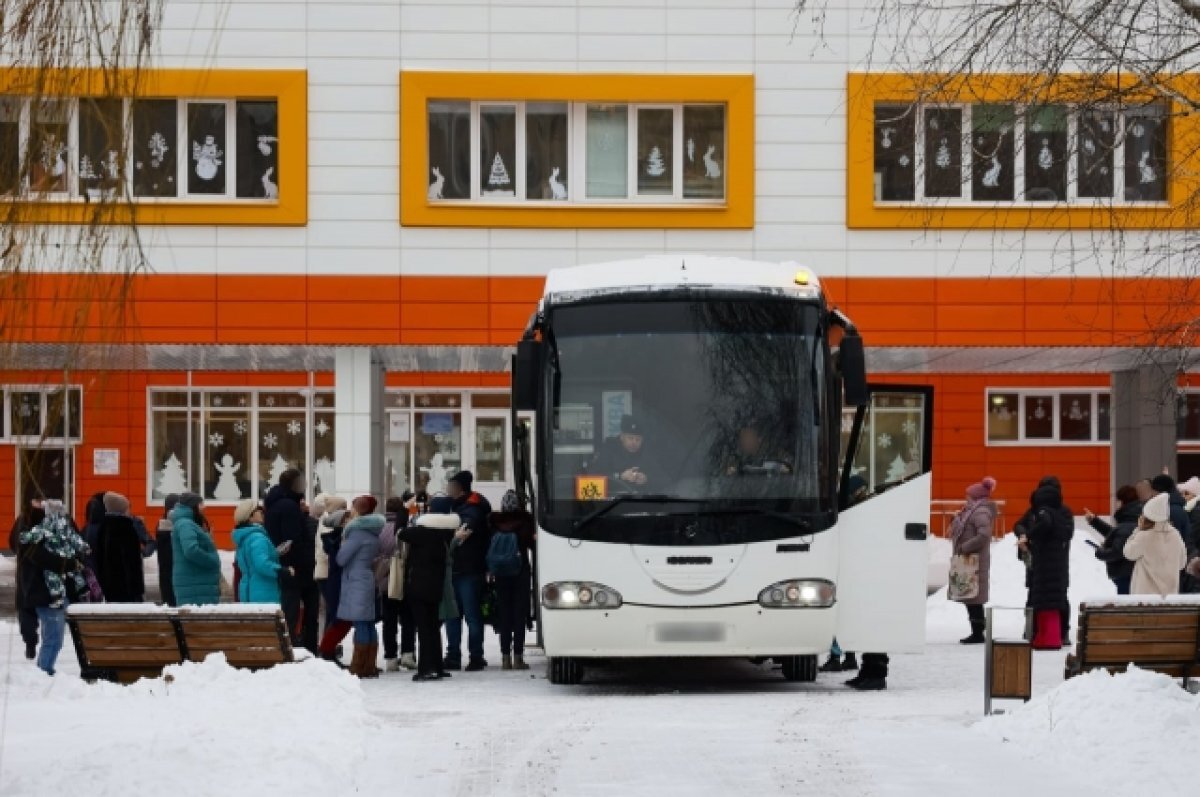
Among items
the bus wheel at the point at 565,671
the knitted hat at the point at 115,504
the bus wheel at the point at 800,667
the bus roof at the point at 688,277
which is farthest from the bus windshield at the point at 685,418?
the knitted hat at the point at 115,504

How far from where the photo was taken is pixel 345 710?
42.0 feet

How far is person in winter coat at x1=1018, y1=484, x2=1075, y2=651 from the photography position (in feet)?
65.1

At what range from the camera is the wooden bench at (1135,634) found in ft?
44.9

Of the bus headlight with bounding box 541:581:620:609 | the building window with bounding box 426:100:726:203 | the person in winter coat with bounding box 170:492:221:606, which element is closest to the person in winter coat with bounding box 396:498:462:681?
the person in winter coat with bounding box 170:492:221:606

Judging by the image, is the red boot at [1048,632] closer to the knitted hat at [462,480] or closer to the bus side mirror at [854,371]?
the bus side mirror at [854,371]

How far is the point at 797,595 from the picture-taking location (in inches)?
602

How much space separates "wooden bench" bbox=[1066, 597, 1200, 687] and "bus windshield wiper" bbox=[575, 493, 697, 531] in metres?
3.18

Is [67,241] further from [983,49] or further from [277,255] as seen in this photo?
[277,255]

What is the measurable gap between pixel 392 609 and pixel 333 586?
2.06ft

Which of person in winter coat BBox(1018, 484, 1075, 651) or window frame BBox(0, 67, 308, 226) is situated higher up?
window frame BBox(0, 67, 308, 226)

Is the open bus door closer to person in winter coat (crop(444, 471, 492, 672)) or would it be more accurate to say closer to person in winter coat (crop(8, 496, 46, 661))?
person in winter coat (crop(444, 471, 492, 672))

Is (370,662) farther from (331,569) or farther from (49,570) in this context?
(49,570)

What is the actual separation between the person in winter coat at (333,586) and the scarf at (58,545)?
214cm

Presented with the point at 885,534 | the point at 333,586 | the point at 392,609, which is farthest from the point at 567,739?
the point at 392,609
